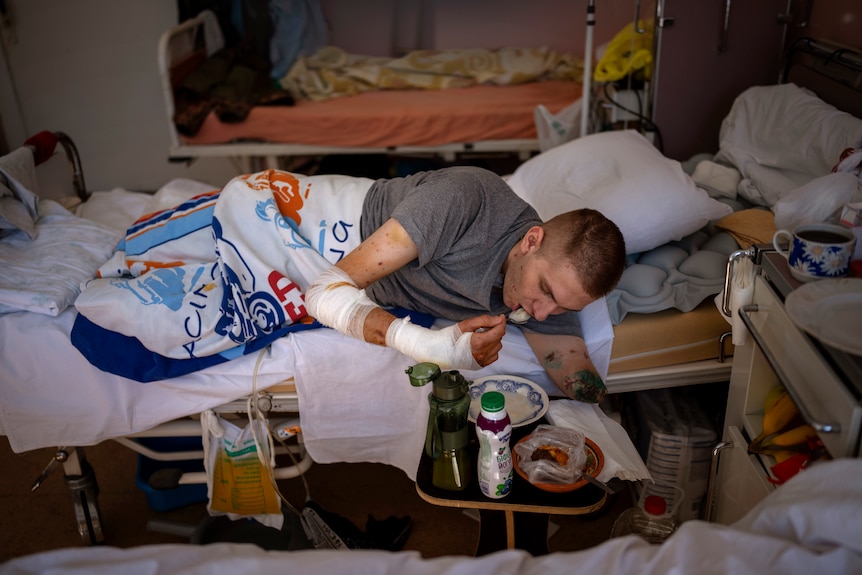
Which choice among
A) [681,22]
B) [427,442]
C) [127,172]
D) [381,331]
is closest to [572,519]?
[427,442]

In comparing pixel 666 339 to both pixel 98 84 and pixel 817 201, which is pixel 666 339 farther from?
pixel 98 84

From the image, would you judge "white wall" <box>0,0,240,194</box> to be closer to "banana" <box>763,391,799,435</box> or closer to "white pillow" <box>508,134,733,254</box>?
"white pillow" <box>508,134,733,254</box>

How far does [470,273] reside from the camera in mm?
1652

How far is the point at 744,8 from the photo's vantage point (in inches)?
96.5

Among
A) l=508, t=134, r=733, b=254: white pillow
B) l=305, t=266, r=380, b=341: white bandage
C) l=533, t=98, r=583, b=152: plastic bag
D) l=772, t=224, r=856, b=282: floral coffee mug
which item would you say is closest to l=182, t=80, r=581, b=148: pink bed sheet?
l=533, t=98, r=583, b=152: plastic bag

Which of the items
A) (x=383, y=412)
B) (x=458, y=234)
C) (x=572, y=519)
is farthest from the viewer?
(x=572, y=519)

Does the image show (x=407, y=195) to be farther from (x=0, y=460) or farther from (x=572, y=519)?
(x=0, y=460)

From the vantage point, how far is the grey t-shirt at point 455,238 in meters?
1.54

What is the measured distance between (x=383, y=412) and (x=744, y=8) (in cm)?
177

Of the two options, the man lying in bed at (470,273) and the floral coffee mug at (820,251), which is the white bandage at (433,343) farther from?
the floral coffee mug at (820,251)

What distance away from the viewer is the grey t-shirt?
5.05ft

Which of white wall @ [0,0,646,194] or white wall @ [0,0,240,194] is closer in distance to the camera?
white wall @ [0,0,646,194]

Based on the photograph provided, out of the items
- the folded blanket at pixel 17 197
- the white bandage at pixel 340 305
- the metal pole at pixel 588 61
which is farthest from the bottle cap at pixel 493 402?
the metal pole at pixel 588 61

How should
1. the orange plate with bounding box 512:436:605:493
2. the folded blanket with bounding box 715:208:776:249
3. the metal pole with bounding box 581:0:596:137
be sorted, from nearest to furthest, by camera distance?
the orange plate with bounding box 512:436:605:493, the folded blanket with bounding box 715:208:776:249, the metal pole with bounding box 581:0:596:137
